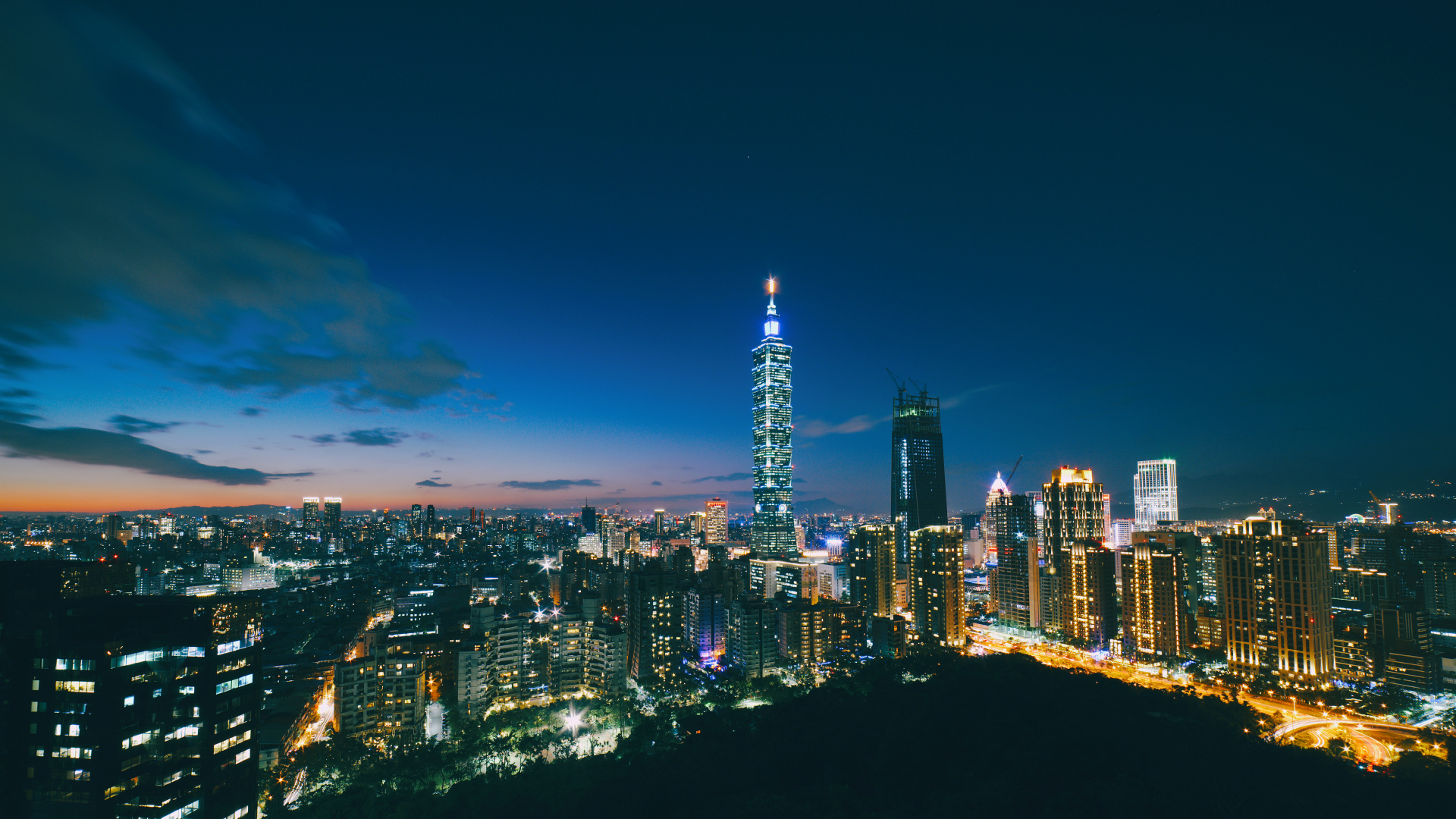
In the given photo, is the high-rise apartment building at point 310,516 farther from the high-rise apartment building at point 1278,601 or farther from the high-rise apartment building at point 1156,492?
the high-rise apartment building at point 1156,492

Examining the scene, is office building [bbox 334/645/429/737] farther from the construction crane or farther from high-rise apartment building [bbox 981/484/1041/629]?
the construction crane

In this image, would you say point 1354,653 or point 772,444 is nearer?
point 1354,653

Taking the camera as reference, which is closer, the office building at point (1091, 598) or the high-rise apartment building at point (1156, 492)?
the office building at point (1091, 598)

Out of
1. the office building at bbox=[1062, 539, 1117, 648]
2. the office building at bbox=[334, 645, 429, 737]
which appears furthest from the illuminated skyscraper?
the office building at bbox=[334, 645, 429, 737]

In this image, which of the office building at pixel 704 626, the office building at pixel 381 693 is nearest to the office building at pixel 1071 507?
the office building at pixel 704 626

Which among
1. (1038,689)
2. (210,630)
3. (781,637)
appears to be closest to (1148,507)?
(781,637)

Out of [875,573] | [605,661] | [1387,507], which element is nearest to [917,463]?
[875,573]

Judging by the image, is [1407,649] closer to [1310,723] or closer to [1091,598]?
[1310,723]
